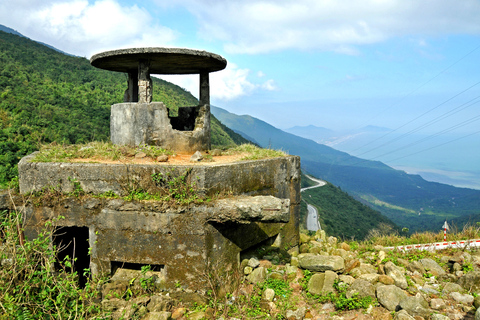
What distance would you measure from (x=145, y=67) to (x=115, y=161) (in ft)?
7.01

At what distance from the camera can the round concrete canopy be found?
21.2ft

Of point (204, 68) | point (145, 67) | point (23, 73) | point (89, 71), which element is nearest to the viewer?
point (145, 67)

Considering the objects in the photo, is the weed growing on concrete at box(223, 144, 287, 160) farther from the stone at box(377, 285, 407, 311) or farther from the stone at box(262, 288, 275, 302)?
the stone at box(377, 285, 407, 311)

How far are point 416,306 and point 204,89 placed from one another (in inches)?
220

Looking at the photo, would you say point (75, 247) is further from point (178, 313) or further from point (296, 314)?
point (296, 314)

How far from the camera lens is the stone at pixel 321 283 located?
5.31 metres

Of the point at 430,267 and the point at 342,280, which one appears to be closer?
the point at 342,280

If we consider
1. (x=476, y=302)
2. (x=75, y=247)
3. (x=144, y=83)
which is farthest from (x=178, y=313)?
(x=144, y=83)

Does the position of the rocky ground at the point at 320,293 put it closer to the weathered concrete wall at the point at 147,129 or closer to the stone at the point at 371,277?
the stone at the point at 371,277

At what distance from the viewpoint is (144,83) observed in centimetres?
685

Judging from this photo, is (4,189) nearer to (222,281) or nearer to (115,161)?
(115,161)

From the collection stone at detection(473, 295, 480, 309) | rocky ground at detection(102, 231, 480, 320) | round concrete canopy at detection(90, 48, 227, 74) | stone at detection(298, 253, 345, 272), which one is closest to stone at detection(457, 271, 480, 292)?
rocky ground at detection(102, 231, 480, 320)

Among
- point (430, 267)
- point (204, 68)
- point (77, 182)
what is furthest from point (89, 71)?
point (430, 267)

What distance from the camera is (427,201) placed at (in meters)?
120
